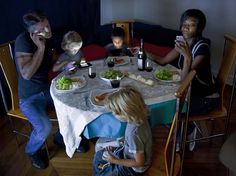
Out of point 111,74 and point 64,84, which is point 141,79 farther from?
point 64,84

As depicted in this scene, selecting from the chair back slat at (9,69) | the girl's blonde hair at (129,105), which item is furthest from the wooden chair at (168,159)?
the chair back slat at (9,69)

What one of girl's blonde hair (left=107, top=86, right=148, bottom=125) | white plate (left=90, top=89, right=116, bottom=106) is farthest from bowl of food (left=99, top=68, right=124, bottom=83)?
girl's blonde hair (left=107, top=86, right=148, bottom=125)

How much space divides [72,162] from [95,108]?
841 millimetres

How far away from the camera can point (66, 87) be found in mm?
1659

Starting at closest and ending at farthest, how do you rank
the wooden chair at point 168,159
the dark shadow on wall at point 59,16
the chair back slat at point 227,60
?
the wooden chair at point 168,159
the chair back slat at point 227,60
the dark shadow on wall at point 59,16

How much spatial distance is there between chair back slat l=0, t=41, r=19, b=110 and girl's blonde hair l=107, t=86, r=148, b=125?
108 cm

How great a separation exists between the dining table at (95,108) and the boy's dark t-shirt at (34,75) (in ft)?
0.95

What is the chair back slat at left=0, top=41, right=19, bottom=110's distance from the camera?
199 cm

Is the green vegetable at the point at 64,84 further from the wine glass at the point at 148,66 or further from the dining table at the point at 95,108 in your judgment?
the wine glass at the point at 148,66

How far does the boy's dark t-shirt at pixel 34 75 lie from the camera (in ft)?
6.23

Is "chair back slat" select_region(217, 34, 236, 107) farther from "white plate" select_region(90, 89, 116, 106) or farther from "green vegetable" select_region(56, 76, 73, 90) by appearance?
"green vegetable" select_region(56, 76, 73, 90)

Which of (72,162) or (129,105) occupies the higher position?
(129,105)

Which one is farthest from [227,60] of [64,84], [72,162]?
[72,162]

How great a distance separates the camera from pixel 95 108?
1472mm
